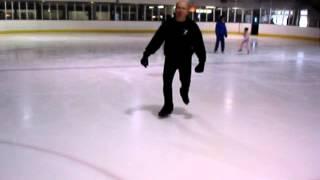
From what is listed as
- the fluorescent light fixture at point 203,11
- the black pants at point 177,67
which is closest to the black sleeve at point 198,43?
the black pants at point 177,67

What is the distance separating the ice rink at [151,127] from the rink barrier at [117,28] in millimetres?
13635

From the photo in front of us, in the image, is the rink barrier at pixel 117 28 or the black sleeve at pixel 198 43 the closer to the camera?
the black sleeve at pixel 198 43

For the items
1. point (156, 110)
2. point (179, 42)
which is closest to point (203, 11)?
point (156, 110)

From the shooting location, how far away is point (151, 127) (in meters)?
4.19

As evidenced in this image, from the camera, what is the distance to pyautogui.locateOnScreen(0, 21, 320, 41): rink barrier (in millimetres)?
20422

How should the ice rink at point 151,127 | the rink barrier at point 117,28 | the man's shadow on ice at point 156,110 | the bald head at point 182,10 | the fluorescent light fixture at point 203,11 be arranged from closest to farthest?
the ice rink at point 151,127 → the bald head at point 182,10 → the man's shadow on ice at point 156,110 → the rink barrier at point 117,28 → the fluorescent light fixture at point 203,11

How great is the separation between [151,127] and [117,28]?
20.2 metres

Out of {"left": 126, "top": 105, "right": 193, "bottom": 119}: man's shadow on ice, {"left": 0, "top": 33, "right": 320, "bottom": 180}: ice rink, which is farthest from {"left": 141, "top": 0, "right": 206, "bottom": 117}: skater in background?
{"left": 0, "top": 33, "right": 320, "bottom": 180}: ice rink

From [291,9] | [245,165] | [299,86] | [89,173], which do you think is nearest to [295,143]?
[245,165]

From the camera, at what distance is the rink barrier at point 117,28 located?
804 inches

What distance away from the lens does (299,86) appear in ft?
22.3

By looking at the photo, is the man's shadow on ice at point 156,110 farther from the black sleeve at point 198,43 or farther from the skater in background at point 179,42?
the black sleeve at point 198,43

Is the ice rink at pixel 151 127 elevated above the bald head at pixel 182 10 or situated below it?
below

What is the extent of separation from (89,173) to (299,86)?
16.2 feet
